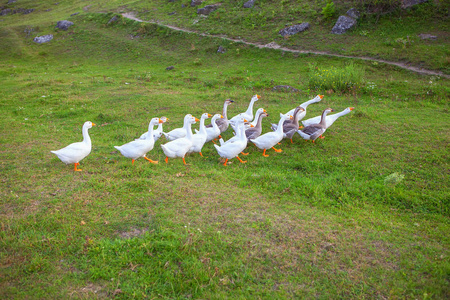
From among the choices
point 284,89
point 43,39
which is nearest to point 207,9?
point 43,39

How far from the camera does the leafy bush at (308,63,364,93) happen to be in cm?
1363

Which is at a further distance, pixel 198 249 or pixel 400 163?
pixel 400 163

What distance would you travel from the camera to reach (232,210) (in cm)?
552

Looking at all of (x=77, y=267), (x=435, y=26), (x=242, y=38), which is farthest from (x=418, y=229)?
(x=242, y=38)

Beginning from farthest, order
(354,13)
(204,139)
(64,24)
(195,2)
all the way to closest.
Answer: (64,24) → (195,2) → (354,13) → (204,139)

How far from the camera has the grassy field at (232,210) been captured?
405 cm

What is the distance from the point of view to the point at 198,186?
20.8 ft

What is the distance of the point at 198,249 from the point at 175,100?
9.84 m

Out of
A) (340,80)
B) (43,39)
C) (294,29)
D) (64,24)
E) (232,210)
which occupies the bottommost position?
(43,39)

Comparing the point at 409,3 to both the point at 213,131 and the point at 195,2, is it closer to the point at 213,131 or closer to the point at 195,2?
the point at 213,131

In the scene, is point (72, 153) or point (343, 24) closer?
point (72, 153)

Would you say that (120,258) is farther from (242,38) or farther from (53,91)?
(242,38)

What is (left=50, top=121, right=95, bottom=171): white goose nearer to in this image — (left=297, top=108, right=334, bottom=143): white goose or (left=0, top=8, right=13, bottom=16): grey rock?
(left=297, top=108, right=334, bottom=143): white goose

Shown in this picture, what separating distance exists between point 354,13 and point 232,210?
20.4 meters
